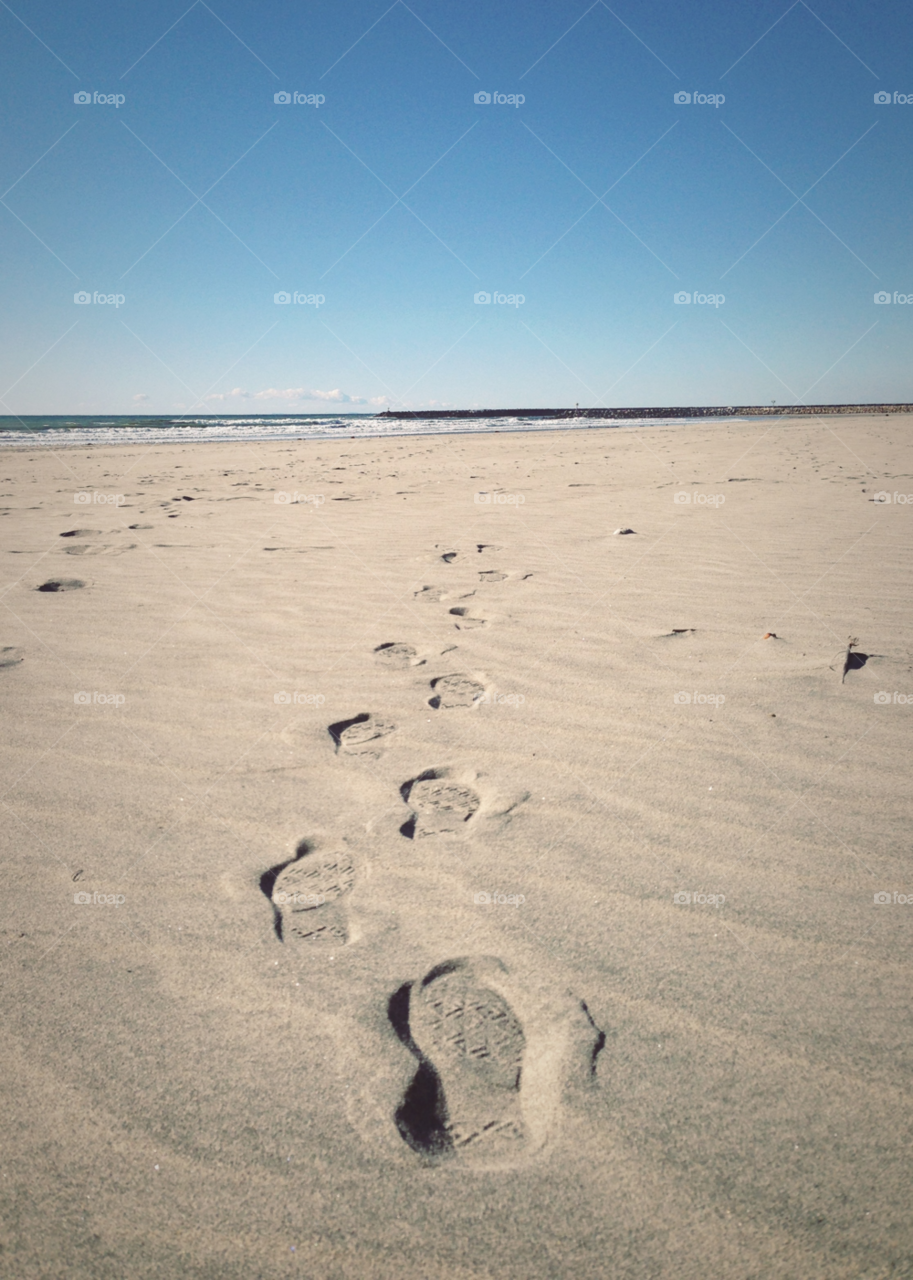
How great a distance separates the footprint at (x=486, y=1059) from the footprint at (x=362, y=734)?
92cm

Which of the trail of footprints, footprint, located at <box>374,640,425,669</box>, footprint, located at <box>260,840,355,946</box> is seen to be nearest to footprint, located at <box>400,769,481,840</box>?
the trail of footprints

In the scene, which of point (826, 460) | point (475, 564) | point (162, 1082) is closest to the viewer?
point (162, 1082)

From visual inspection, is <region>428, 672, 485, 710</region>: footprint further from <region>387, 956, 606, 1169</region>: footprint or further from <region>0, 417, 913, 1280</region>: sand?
<region>387, 956, 606, 1169</region>: footprint

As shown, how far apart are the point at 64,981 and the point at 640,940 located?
4.17ft

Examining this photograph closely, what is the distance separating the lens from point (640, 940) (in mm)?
1412

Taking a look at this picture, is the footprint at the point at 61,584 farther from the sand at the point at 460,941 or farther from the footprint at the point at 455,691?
the footprint at the point at 455,691

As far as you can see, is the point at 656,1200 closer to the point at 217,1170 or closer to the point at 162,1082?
the point at 217,1170

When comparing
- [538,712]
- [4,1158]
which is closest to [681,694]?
[538,712]

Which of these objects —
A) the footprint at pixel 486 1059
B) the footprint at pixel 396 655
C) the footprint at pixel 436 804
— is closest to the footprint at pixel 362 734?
the footprint at pixel 436 804

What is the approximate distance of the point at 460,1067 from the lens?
117 centimetres

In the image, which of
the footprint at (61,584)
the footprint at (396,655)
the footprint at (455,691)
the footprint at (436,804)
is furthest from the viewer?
the footprint at (61,584)

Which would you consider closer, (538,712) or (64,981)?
(64,981)

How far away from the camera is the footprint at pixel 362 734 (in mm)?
2168

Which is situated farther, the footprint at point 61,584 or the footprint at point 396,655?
the footprint at point 61,584
